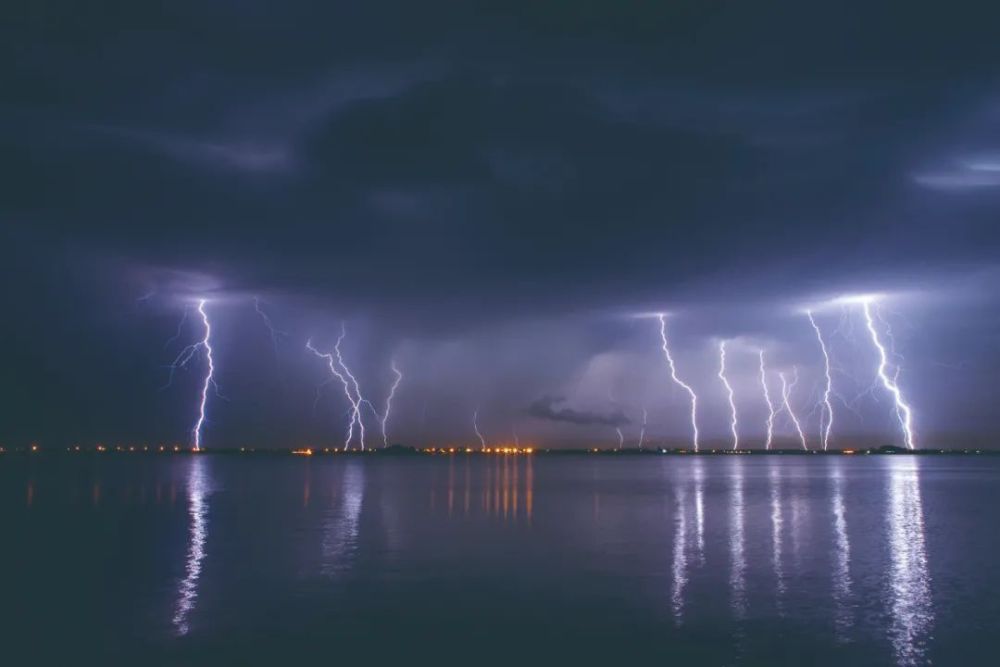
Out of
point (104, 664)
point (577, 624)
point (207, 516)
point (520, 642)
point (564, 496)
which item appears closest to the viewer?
point (104, 664)

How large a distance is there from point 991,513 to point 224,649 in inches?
1314

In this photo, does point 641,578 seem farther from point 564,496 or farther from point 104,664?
point 564,496

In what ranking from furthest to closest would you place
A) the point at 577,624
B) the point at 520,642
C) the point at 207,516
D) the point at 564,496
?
1. the point at 564,496
2. the point at 207,516
3. the point at 577,624
4. the point at 520,642

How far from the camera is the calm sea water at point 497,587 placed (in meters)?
12.6

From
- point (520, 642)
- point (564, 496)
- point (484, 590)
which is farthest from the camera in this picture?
point (564, 496)

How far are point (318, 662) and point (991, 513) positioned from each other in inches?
1291

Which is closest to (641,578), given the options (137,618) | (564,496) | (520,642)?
(520,642)

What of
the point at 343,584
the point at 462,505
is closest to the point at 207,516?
the point at 462,505

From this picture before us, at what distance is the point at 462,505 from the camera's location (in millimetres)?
38156

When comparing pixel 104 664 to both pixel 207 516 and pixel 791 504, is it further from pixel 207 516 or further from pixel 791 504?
pixel 791 504

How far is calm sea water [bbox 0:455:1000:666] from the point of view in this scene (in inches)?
495

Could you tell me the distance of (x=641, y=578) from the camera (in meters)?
18.0

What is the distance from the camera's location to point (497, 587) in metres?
17.3

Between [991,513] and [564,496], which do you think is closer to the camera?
[991,513]
